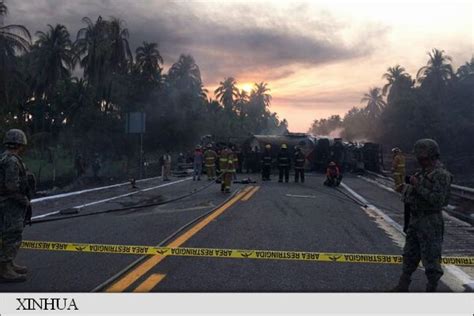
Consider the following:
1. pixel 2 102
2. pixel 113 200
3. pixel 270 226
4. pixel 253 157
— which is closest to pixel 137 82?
pixel 2 102

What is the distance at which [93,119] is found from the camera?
138ft

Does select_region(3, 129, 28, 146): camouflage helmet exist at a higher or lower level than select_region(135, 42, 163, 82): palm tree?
lower

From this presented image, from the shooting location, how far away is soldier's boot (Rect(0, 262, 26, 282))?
16.9ft

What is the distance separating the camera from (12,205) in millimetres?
5359

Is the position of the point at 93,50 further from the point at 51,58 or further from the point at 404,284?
the point at 404,284

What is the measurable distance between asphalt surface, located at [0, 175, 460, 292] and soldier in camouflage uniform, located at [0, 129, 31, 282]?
258 millimetres

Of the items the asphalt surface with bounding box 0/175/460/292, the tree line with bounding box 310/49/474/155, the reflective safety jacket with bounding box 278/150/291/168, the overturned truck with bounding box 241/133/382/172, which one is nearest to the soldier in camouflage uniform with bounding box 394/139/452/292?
the asphalt surface with bounding box 0/175/460/292

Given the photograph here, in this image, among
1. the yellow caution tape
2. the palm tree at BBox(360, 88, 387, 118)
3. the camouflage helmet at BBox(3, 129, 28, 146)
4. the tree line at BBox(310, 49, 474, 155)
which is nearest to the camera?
the camouflage helmet at BBox(3, 129, 28, 146)

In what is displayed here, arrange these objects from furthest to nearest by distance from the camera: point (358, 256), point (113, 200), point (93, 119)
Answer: point (93, 119), point (113, 200), point (358, 256)

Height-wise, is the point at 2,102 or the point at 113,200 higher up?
the point at 2,102

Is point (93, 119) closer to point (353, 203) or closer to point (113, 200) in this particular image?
point (113, 200)

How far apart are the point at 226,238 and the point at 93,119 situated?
1466 inches

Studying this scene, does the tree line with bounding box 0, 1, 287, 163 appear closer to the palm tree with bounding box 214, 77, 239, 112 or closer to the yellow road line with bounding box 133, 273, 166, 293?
the palm tree with bounding box 214, 77, 239, 112

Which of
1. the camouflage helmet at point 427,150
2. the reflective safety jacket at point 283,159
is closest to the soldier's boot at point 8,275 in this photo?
the camouflage helmet at point 427,150
